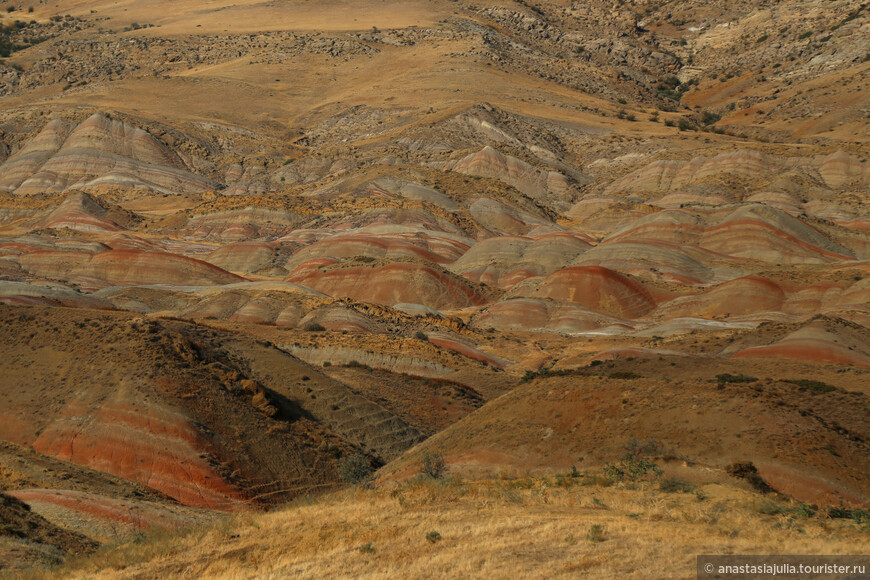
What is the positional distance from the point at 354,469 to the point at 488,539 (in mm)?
14308

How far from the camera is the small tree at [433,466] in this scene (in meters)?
21.1

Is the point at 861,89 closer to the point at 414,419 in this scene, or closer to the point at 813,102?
the point at 813,102

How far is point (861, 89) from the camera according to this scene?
121562 millimetres

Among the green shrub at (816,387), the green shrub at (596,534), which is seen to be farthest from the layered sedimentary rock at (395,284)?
the green shrub at (596,534)

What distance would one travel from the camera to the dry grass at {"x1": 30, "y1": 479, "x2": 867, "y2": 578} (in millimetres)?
11562

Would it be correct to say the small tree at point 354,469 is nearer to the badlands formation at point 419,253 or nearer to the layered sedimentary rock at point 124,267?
the badlands formation at point 419,253

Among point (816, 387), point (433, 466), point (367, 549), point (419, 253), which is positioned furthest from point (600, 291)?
point (367, 549)

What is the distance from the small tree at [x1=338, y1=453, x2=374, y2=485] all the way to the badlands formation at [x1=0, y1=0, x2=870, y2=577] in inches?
31.5

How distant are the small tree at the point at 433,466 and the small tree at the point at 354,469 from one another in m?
3.58

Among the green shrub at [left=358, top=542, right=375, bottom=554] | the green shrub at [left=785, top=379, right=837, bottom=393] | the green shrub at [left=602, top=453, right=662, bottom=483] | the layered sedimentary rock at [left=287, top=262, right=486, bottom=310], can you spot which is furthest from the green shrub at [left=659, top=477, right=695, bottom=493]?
the layered sedimentary rock at [left=287, top=262, right=486, bottom=310]

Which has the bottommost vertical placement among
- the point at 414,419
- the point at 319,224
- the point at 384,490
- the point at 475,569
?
the point at 319,224

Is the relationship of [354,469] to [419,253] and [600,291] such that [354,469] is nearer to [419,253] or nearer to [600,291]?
[600,291]

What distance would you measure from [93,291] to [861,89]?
4185 inches

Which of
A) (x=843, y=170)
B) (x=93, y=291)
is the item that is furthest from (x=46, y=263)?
(x=843, y=170)
